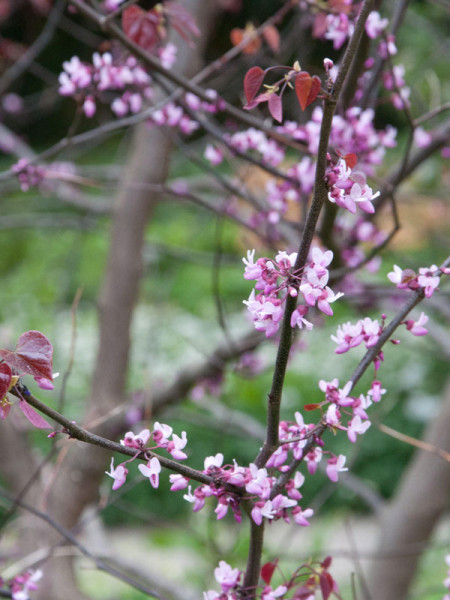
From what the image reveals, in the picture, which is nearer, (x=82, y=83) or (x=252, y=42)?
(x=82, y=83)

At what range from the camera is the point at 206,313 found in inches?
233

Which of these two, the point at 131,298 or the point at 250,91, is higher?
the point at 131,298

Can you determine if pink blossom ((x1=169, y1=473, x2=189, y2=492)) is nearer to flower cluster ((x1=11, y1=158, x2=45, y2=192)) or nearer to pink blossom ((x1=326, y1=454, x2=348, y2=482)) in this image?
pink blossom ((x1=326, y1=454, x2=348, y2=482))

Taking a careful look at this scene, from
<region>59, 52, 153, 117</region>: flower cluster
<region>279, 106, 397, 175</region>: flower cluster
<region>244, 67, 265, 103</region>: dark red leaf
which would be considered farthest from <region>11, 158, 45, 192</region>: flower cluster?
<region>244, 67, 265, 103</region>: dark red leaf

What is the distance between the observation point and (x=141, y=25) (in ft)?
3.31

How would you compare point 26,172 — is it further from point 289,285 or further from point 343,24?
point 289,285

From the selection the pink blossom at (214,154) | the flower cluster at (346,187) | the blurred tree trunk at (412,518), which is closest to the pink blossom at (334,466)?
the flower cluster at (346,187)

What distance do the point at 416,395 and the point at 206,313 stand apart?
196 centimetres

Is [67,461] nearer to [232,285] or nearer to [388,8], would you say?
[388,8]

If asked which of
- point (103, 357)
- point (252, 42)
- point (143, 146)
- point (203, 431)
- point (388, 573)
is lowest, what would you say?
point (388, 573)

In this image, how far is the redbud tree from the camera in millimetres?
516

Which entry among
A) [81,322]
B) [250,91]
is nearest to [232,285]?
[81,322]

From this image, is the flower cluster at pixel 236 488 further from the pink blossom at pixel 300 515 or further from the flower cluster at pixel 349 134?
the flower cluster at pixel 349 134

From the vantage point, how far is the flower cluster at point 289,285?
50 centimetres
